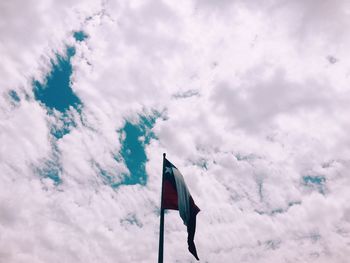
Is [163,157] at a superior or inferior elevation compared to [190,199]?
superior

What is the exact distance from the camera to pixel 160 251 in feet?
44.6

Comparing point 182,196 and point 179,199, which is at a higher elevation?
point 182,196

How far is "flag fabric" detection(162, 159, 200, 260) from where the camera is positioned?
15539 mm

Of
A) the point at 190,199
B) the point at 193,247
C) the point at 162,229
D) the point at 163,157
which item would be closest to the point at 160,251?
the point at 162,229

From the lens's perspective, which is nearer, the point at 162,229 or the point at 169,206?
the point at 162,229

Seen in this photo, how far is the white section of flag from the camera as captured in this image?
15.5 metres

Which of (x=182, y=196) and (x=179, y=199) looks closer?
(x=179, y=199)

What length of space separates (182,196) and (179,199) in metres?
0.25

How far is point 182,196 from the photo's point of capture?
623 inches

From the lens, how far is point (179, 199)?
15.7 m

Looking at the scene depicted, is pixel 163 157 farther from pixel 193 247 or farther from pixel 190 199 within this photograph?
pixel 193 247

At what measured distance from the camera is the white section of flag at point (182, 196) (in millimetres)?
15492

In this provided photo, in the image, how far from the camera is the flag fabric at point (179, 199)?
15539 millimetres

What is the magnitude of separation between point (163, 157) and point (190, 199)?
2620mm
